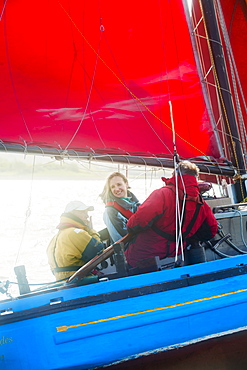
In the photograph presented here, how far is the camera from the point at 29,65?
18.9ft

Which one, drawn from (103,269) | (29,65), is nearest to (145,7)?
(29,65)

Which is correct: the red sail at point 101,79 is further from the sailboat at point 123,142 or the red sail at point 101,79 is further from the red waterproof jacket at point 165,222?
the red waterproof jacket at point 165,222

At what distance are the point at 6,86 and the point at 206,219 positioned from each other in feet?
9.58

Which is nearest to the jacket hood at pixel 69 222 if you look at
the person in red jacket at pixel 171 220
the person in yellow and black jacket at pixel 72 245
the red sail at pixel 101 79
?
the person in yellow and black jacket at pixel 72 245

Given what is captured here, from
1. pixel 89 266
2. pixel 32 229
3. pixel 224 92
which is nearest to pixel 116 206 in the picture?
pixel 89 266

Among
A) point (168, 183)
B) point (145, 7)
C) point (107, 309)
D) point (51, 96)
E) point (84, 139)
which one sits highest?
point (145, 7)

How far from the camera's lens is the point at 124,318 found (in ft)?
11.7

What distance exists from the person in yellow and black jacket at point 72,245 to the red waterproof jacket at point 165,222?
13.8 inches

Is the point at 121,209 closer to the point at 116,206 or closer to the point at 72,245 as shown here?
the point at 116,206

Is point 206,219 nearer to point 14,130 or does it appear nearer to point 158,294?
point 158,294

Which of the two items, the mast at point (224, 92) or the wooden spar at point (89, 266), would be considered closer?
the wooden spar at point (89, 266)

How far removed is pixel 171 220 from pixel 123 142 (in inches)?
88.7

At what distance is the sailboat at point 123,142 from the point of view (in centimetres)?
353

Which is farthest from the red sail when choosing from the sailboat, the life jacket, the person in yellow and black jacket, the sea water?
the person in yellow and black jacket
